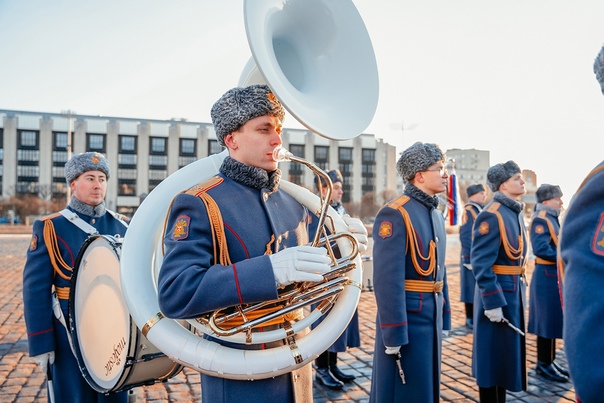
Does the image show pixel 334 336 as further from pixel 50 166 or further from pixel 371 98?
pixel 50 166

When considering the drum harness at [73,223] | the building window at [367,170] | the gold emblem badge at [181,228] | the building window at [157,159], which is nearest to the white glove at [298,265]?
the gold emblem badge at [181,228]

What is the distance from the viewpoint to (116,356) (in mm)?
2740

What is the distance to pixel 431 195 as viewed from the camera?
12.5ft

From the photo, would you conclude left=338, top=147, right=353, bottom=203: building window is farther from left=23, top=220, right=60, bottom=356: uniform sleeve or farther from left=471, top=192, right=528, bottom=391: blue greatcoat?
left=23, top=220, right=60, bottom=356: uniform sleeve

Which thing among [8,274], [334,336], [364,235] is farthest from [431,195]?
[8,274]

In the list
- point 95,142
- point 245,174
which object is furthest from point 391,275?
point 95,142

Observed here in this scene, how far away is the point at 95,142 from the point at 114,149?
2327mm

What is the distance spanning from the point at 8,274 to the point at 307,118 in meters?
13.2

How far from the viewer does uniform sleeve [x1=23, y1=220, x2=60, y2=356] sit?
11.0ft

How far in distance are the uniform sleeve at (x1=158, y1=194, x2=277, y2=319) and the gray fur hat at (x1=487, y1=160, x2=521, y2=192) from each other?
12.8 feet

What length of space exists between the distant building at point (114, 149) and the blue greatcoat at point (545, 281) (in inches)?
2143

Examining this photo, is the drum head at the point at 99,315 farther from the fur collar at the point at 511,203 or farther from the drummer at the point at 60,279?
the fur collar at the point at 511,203

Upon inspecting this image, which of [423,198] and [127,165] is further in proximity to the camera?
[127,165]

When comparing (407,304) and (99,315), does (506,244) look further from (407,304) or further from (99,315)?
(99,315)
